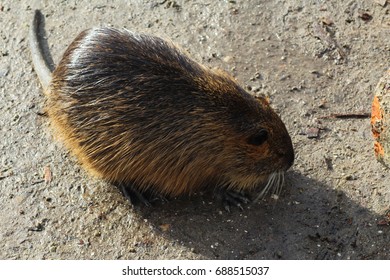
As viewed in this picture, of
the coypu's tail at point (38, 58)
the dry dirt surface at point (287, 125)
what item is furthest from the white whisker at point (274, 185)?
the coypu's tail at point (38, 58)

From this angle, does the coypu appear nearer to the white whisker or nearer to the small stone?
the white whisker

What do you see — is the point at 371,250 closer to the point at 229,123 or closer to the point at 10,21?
the point at 229,123

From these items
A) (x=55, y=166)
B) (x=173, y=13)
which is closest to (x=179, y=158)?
(x=55, y=166)

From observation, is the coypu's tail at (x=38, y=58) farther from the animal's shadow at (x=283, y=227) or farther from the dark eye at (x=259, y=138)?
the dark eye at (x=259, y=138)

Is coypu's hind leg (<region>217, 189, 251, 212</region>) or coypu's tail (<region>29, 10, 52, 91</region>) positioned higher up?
coypu's tail (<region>29, 10, 52, 91</region>)

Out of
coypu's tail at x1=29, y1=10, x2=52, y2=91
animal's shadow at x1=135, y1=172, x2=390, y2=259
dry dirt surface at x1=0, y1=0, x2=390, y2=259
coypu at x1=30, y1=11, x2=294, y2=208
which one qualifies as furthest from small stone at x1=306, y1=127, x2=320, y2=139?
coypu's tail at x1=29, y1=10, x2=52, y2=91
